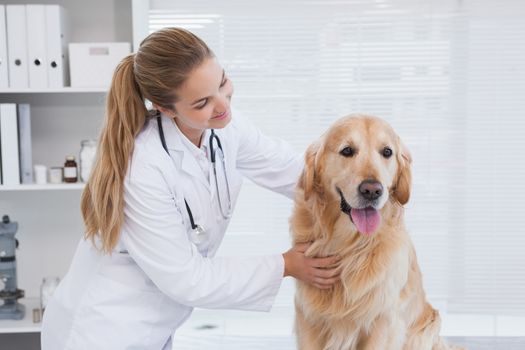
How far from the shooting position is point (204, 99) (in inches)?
63.4

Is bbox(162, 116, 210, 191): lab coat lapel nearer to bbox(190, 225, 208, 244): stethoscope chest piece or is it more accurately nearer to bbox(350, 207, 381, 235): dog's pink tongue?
bbox(190, 225, 208, 244): stethoscope chest piece

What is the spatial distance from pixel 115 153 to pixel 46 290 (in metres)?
1.44

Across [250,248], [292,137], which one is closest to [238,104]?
[292,137]

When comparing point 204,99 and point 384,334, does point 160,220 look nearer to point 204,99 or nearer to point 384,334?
point 204,99

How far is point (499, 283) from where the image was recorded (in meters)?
3.30

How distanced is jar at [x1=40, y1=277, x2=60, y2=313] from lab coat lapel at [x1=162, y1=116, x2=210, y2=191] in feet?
4.58

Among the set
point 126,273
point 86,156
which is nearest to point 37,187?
point 86,156

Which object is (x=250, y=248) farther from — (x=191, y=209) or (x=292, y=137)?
(x=191, y=209)

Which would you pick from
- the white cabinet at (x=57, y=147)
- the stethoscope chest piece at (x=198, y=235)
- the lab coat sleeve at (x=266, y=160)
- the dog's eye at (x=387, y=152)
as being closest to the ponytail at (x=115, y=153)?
the stethoscope chest piece at (x=198, y=235)

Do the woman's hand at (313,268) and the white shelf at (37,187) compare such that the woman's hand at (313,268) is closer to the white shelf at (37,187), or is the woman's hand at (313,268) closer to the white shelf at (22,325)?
the white shelf at (37,187)

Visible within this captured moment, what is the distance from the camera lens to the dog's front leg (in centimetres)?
171

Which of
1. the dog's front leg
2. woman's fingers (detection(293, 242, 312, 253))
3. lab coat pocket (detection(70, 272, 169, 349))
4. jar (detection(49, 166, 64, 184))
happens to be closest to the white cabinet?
jar (detection(49, 166, 64, 184))

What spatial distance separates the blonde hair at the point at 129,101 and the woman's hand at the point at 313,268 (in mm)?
485

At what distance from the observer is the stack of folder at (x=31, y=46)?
2652mm
